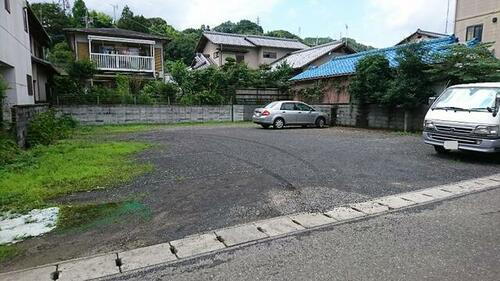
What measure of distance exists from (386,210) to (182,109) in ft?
54.4

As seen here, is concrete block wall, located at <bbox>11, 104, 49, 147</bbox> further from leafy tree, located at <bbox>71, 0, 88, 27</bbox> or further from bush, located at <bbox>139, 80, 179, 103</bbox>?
leafy tree, located at <bbox>71, 0, 88, 27</bbox>

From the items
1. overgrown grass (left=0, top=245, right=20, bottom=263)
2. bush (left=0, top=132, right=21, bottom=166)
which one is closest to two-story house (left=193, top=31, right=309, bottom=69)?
bush (left=0, top=132, right=21, bottom=166)

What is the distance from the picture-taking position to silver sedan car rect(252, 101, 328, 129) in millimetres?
16000

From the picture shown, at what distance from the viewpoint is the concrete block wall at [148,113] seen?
683 inches

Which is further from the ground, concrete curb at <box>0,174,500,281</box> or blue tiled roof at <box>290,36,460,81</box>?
blue tiled roof at <box>290,36,460,81</box>

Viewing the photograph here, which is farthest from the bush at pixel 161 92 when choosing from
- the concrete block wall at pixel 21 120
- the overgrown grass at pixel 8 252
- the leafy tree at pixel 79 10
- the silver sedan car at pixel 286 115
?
the leafy tree at pixel 79 10

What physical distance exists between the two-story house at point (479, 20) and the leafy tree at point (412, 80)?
11.4 meters

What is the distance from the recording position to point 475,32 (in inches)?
883

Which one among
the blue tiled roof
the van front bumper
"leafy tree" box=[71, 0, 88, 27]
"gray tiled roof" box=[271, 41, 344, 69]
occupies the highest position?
"leafy tree" box=[71, 0, 88, 27]

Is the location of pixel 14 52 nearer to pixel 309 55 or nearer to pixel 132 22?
pixel 309 55

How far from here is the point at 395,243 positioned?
3438mm

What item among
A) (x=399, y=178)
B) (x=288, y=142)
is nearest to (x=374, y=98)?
(x=288, y=142)

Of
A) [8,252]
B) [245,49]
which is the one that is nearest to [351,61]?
[245,49]

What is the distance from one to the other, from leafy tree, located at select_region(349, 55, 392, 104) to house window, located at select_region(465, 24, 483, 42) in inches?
474
